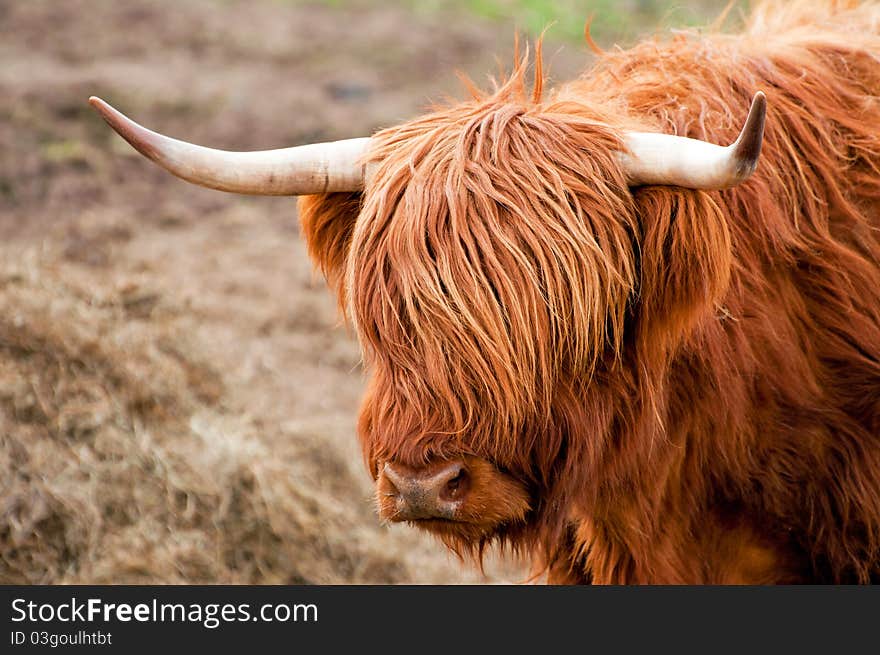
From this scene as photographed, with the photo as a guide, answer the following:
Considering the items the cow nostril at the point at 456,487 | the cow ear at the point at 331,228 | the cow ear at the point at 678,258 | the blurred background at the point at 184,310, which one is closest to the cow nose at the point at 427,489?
the cow nostril at the point at 456,487

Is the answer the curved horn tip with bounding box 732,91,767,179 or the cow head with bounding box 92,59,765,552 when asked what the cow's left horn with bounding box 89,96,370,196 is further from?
the curved horn tip with bounding box 732,91,767,179

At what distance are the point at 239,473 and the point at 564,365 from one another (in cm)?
186

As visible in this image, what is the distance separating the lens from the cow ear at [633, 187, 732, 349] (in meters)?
2.47

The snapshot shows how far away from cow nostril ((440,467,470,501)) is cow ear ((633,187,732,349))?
552 millimetres

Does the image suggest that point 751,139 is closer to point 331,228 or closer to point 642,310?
point 642,310

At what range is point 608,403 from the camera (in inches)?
105

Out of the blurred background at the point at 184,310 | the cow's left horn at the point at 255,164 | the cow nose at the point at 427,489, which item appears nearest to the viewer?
the cow nose at the point at 427,489

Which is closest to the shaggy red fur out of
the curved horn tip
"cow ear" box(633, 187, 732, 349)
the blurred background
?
"cow ear" box(633, 187, 732, 349)

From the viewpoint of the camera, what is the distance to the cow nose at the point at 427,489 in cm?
239

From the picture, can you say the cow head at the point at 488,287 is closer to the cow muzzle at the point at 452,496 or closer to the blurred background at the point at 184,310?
the cow muzzle at the point at 452,496

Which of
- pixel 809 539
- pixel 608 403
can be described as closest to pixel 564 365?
pixel 608 403

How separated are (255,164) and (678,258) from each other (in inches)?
39.5

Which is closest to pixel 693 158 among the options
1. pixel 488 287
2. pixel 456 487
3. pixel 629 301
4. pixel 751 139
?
pixel 751 139
